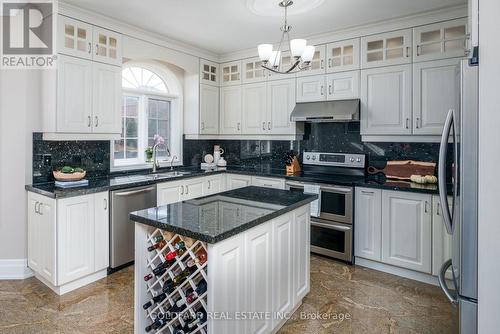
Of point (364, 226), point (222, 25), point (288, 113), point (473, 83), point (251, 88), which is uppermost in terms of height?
point (222, 25)

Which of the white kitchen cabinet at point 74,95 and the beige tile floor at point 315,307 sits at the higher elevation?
the white kitchen cabinet at point 74,95

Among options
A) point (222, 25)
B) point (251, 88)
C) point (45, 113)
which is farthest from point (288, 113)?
point (45, 113)

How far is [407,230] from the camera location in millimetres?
3051

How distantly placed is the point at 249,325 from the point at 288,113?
9.34 feet

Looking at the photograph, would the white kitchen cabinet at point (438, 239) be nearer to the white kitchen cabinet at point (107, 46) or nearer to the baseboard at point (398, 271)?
the baseboard at point (398, 271)

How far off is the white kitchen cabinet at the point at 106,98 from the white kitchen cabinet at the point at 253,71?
1.78 m

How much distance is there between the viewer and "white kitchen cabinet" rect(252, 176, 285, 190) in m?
3.89

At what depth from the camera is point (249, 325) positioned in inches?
73.2

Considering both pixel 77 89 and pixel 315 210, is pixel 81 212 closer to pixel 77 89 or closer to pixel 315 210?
pixel 77 89

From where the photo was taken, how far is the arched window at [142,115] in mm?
3992

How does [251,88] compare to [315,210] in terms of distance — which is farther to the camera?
[251,88]

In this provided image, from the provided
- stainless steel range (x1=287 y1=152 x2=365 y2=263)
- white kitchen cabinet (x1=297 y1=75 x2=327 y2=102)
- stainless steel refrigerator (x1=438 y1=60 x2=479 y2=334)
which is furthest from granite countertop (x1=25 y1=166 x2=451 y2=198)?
stainless steel refrigerator (x1=438 y1=60 x2=479 y2=334)

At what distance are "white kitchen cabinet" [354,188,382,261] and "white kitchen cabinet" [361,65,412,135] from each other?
73 cm

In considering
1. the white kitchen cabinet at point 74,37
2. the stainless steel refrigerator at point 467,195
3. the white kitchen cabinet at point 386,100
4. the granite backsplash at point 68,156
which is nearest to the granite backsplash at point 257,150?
the granite backsplash at point 68,156
